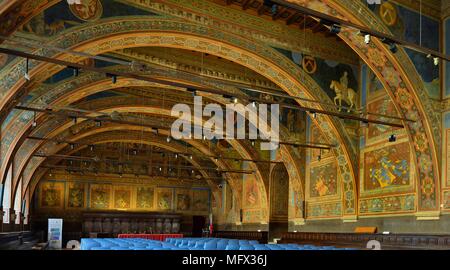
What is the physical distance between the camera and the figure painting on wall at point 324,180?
67.2 feet

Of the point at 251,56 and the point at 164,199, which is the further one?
the point at 164,199

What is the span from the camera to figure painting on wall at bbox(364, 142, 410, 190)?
16156 mm

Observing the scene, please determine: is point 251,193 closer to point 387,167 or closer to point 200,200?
point 200,200

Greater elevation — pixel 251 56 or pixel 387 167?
pixel 251 56

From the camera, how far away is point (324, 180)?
69.4 ft

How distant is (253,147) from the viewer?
90.0 ft

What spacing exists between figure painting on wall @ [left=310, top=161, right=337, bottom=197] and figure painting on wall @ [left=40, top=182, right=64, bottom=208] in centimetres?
2291

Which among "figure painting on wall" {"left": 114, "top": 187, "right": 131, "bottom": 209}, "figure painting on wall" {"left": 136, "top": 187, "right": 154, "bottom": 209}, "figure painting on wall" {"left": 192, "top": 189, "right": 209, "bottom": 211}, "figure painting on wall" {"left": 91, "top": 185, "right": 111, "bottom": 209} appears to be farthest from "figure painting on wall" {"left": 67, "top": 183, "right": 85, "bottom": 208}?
"figure painting on wall" {"left": 192, "top": 189, "right": 209, "bottom": 211}

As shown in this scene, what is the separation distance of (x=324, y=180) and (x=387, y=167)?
4.45 m

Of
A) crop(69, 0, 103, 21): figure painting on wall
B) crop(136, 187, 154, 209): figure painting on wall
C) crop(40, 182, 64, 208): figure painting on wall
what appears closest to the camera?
crop(69, 0, 103, 21): figure painting on wall

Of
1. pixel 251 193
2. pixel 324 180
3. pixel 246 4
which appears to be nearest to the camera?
pixel 246 4

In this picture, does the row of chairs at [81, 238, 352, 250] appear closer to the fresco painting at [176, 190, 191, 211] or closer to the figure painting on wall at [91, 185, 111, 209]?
the figure painting on wall at [91, 185, 111, 209]

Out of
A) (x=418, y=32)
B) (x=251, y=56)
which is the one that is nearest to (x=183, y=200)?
(x=251, y=56)
